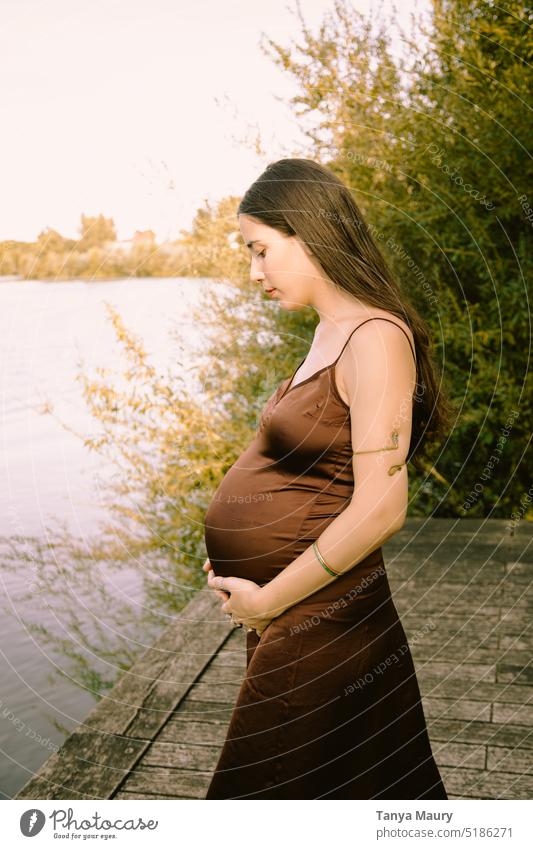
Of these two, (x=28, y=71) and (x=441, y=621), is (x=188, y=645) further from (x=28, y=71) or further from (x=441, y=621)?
(x=28, y=71)

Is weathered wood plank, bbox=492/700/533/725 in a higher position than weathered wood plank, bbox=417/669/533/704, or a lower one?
higher

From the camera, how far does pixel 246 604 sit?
58.0 inches

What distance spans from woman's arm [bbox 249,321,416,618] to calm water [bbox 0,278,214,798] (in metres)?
2.32

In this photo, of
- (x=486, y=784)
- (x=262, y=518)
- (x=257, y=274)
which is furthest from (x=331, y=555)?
(x=486, y=784)

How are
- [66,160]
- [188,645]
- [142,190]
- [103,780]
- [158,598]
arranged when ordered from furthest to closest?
[158,598] → [142,190] → [188,645] → [66,160] → [103,780]

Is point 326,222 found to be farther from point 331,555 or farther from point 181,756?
point 181,756

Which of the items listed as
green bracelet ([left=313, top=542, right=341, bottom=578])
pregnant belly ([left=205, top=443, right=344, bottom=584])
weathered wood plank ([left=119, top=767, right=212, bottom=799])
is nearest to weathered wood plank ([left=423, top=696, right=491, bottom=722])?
weathered wood plank ([left=119, top=767, right=212, bottom=799])

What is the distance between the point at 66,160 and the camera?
2.75m

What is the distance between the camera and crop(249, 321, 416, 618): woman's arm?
1.30m

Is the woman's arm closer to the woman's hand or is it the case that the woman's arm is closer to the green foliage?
the woman's hand

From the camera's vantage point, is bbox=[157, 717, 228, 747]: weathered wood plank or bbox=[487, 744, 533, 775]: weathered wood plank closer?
bbox=[487, 744, 533, 775]: weathered wood plank

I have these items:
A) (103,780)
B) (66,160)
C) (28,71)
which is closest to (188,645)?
(103,780)

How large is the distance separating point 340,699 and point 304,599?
0.19 meters

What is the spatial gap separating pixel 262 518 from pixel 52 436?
4.82 metres
